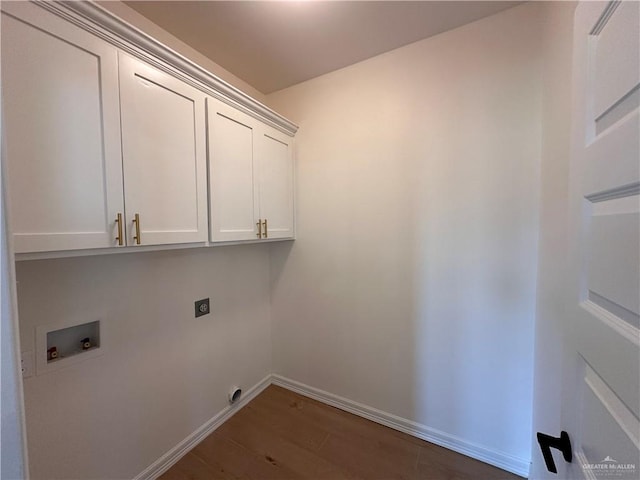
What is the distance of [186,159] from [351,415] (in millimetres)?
2177

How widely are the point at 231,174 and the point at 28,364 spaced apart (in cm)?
127

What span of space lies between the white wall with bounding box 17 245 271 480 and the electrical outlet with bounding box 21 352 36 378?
0.02 meters

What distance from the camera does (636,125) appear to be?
40cm

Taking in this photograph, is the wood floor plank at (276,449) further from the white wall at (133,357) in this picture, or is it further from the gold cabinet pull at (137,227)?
the gold cabinet pull at (137,227)

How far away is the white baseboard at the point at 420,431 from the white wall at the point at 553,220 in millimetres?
202

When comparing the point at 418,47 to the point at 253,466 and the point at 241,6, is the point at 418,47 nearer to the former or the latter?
the point at 241,6

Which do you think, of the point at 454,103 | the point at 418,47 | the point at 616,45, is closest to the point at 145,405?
the point at 616,45

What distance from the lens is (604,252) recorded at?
0.50 metres

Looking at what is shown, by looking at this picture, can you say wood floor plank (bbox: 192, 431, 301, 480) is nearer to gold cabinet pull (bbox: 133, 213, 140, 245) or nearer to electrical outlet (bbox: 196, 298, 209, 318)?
electrical outlet (bbox: 196, 298, 209, 318)

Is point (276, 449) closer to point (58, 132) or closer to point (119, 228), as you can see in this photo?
point (119, 228)

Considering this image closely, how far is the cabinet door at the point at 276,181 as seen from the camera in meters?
1.81

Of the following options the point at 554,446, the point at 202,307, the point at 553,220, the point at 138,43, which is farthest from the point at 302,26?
the point at 554,446

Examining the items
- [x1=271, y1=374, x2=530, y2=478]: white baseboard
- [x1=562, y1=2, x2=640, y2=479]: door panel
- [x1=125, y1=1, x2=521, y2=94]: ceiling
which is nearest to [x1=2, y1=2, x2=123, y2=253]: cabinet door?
[x1=125, y1=1, x2=521, y2=94]: ceiling

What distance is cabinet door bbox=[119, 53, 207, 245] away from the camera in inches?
42.3
